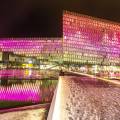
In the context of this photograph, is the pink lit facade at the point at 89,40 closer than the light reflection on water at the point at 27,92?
No

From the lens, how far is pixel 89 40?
95875 millimetres

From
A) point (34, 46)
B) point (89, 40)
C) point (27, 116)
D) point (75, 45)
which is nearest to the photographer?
point (27, 116)

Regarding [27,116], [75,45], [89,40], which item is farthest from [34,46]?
[27,116]

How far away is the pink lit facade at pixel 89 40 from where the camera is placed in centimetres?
8994

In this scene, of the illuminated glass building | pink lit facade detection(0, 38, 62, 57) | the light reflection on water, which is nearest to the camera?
the light reflection on water

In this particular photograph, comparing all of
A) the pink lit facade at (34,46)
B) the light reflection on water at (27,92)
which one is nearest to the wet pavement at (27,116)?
the light reflection on water at (27,92)

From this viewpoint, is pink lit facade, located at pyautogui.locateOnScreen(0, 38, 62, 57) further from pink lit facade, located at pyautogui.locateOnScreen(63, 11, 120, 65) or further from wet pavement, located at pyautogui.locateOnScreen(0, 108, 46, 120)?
wet pavement, located at pyautogui.locateOnScreen(0, 108, 46, 120)

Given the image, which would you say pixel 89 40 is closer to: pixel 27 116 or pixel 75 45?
pixel 75 45

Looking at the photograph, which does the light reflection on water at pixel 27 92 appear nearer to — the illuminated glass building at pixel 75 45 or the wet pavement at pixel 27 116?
the wet pavement at pixel 27 116

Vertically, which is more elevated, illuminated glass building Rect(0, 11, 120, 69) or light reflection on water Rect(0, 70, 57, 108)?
illuminated glass building Rect(0, 11, 120, 69)

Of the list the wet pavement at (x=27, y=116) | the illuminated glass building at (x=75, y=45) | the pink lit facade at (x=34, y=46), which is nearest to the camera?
the wet pavement at (x=27, y=116)

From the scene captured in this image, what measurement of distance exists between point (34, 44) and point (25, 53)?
180 inches

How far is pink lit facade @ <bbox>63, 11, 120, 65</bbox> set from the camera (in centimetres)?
8994

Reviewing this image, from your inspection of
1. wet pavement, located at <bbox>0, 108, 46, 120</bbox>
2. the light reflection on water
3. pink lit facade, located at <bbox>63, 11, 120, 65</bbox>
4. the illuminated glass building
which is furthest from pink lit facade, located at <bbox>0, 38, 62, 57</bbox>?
wet pavement, located at <bbox>0, 108, 46, 120</bbox>
